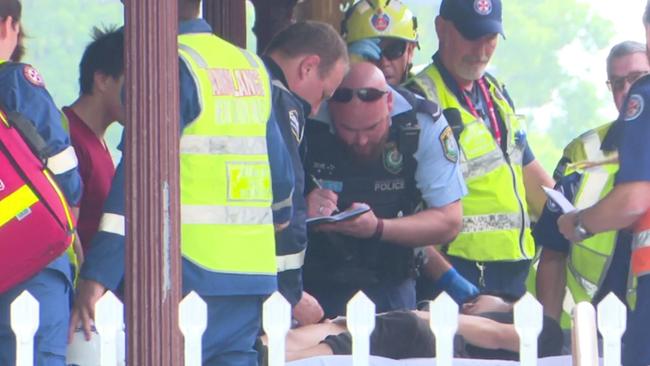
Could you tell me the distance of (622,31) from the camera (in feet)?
76.0

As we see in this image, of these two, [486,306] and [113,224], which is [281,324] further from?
[486,306]

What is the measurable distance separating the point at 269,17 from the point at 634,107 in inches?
91.7

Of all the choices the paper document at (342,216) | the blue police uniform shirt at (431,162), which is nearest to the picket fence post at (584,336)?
the paper document at (342,216)

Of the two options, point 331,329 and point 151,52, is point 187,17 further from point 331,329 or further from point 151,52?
point 331,329

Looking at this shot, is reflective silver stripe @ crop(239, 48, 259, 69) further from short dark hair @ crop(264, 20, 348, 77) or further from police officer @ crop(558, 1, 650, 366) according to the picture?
police officer @ crop(558, 1, 650, 366)

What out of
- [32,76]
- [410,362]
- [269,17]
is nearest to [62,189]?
[32,76]

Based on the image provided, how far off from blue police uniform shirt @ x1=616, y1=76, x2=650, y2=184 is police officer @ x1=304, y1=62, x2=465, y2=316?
1094 millimetres

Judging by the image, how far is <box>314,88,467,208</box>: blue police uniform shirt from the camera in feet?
21.6

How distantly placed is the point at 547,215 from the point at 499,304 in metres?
0.35

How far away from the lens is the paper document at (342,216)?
20.5 feet

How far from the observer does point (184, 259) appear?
529cm

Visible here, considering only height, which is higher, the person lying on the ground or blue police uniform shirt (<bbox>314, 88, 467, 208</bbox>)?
blue police uniform shirt (<bbox>314, 88, 467, 208</bbox>)

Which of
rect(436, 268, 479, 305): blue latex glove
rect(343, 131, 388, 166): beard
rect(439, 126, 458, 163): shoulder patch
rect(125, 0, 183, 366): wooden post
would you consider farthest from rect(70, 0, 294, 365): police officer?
rect(436, 268, 479, 305): blue latex glove

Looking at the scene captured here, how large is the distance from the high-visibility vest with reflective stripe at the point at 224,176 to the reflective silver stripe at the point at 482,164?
6.01 ft
